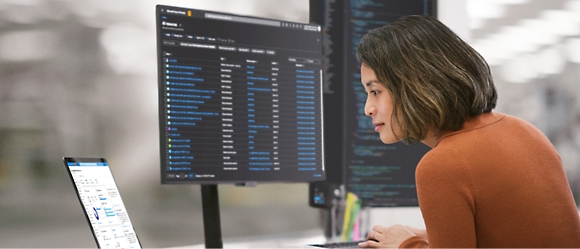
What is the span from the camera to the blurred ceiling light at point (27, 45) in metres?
1.71

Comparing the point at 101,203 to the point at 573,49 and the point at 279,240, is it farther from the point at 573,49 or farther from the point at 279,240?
the point at 573,49

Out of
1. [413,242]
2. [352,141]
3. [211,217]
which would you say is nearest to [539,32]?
[352,141]

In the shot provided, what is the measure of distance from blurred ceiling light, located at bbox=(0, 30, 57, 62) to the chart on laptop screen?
0.52m

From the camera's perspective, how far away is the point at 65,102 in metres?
1.80

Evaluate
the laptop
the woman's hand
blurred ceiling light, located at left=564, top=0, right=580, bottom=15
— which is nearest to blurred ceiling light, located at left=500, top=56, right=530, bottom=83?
blurred ceiling light, located at left=564, top=0, right=580, bottom=15

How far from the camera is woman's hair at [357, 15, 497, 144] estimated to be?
1.23m

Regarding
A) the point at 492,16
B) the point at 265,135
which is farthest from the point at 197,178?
the point at 492,16

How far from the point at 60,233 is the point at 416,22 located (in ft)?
4.23

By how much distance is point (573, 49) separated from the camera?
2.53 m

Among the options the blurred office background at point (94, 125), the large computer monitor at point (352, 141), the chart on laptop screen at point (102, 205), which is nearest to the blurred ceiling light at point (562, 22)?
the blurred office background at point (94, 125)

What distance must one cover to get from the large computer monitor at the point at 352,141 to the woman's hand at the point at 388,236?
2.47 ft

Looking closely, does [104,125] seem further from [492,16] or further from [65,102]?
[492,16]

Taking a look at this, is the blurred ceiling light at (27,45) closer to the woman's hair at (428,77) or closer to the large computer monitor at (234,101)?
the large computer monitor at (234,101)

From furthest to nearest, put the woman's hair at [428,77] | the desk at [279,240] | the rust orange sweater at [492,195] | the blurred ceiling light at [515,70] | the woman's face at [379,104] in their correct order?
the blurred ceiling light at [515,70]
the desk at [279,240]
the woman's face at [379,104]
the woman's hair at [428,77]
the rust orange sweater at [492,195]
